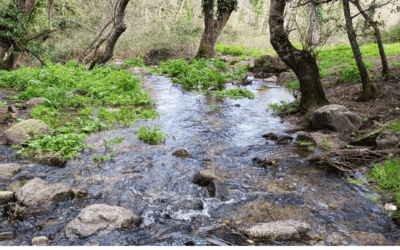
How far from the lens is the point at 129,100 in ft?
32.6

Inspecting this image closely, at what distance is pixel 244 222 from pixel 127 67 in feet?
53.9

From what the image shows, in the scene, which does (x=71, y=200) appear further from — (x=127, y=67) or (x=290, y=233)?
(x=127, y=67)

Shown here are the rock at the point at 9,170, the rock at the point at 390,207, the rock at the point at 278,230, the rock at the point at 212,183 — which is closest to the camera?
the rock at the point at 278,230

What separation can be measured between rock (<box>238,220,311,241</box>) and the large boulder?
14.3 meters

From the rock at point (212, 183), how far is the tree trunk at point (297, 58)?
477cm

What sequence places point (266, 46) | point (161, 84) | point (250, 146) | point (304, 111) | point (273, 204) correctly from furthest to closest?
point (266, 46) < point (161, 84) < point (304, 111) < point (250, 146) < point (273, 204)

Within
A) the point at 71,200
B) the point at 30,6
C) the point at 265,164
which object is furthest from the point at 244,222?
the point at 30,6

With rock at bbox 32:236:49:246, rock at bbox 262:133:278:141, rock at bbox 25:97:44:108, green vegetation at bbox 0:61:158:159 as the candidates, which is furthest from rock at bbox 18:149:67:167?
rock at bbox 262:133:278:141

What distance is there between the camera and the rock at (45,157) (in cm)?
531

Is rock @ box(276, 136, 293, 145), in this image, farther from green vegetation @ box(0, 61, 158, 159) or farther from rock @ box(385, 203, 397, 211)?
green vegetation @ box(0, 61, 158, 159)

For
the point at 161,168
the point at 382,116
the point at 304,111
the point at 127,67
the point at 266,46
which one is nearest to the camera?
the point at 161,168

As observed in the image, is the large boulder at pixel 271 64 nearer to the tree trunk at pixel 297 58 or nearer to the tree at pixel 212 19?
the tree at pixel 212 19

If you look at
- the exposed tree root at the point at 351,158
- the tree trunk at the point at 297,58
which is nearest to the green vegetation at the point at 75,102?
the tree trunk at the point at 297,58

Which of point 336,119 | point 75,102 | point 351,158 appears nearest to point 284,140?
point 336,119
